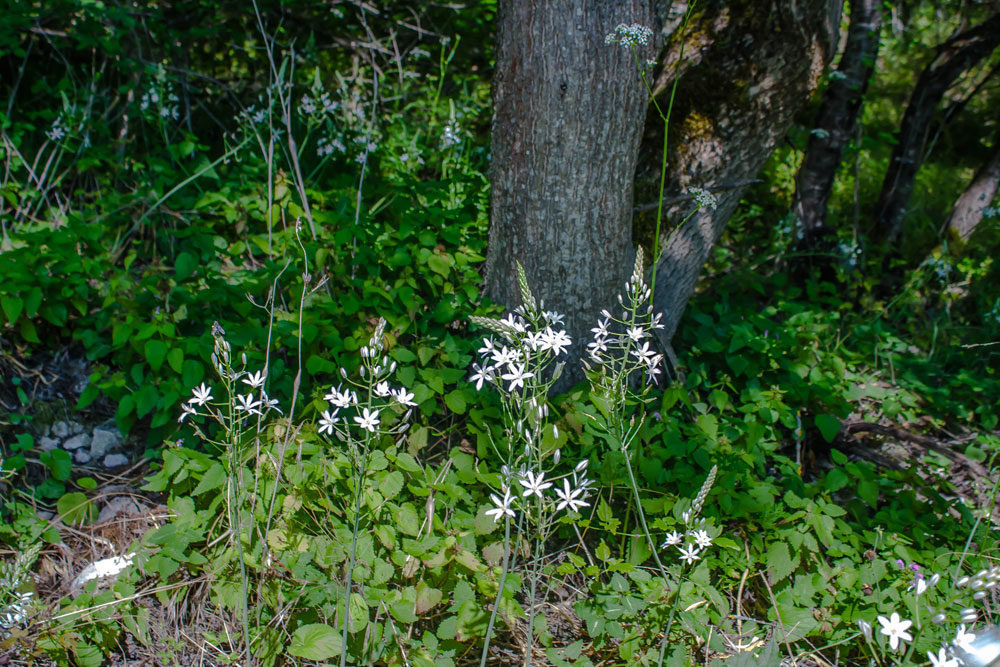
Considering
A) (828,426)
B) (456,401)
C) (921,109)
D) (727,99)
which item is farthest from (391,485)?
(921,109)

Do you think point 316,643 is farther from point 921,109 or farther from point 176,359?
point 921,109

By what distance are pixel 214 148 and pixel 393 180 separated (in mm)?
1411

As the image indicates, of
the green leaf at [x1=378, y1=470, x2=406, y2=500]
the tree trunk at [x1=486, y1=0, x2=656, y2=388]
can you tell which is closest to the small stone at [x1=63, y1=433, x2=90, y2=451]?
the green leaf at [x1=378, y1=470, x2=406, y2=500]

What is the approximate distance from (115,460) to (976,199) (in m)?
5.04

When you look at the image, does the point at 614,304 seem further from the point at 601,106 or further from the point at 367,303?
the point at 367,303

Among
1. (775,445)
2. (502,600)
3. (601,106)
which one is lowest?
(502,600)

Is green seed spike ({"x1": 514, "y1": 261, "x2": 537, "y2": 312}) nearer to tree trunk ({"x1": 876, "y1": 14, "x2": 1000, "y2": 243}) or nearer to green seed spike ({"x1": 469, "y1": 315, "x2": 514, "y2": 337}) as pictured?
green seed spike ({"x1": 469, "y1": 315, "x2": 514, "y2": 337})

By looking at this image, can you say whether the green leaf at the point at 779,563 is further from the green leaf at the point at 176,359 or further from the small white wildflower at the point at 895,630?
the green leaf at the point at 176,359

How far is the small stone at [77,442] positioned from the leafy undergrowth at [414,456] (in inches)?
5.2

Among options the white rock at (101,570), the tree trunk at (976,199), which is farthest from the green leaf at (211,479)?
the tree trunk at (976,199)

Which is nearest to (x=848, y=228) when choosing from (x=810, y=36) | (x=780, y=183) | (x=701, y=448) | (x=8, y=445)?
(x=780, y=183)

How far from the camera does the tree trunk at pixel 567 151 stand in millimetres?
2303

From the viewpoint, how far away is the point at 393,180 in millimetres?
3500

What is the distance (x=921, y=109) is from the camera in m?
4.20
